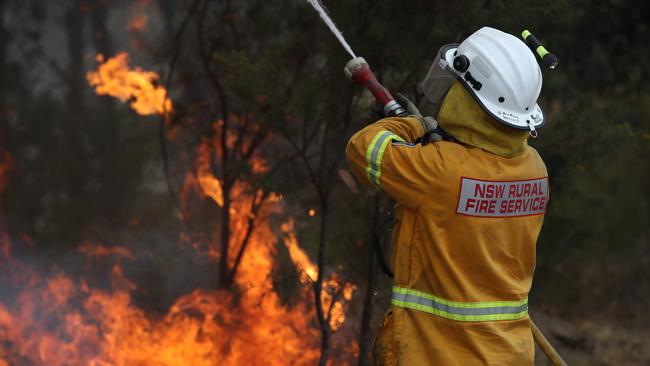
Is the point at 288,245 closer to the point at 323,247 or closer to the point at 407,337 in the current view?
the point at 323,247

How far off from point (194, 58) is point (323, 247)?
2.61 m

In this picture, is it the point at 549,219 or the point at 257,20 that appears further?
the point at 549,219

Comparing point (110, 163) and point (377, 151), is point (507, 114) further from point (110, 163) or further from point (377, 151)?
point (110, 163)

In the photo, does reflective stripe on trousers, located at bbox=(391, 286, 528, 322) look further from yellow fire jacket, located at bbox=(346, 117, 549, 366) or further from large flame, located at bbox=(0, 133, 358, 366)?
large flame, located at bbox=(0, 133, 358, 366)

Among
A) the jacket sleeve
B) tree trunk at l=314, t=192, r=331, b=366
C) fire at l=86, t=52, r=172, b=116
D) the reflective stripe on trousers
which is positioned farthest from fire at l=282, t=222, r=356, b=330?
the jacket sleeve

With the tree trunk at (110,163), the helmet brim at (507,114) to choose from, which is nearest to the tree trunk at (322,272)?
the helmet brim at (507,114)

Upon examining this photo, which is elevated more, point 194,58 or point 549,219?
point 194,58

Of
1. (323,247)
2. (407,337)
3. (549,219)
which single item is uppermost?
(407,337)

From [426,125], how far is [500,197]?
43 centimetres

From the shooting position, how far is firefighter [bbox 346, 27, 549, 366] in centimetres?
316

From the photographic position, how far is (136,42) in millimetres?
7020

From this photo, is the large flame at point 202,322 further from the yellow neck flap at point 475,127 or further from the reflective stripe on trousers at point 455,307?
the yellow neck flap at point 475,127

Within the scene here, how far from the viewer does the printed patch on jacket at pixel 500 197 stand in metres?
3.16

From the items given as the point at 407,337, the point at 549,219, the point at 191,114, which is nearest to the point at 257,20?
the point at 191,114
